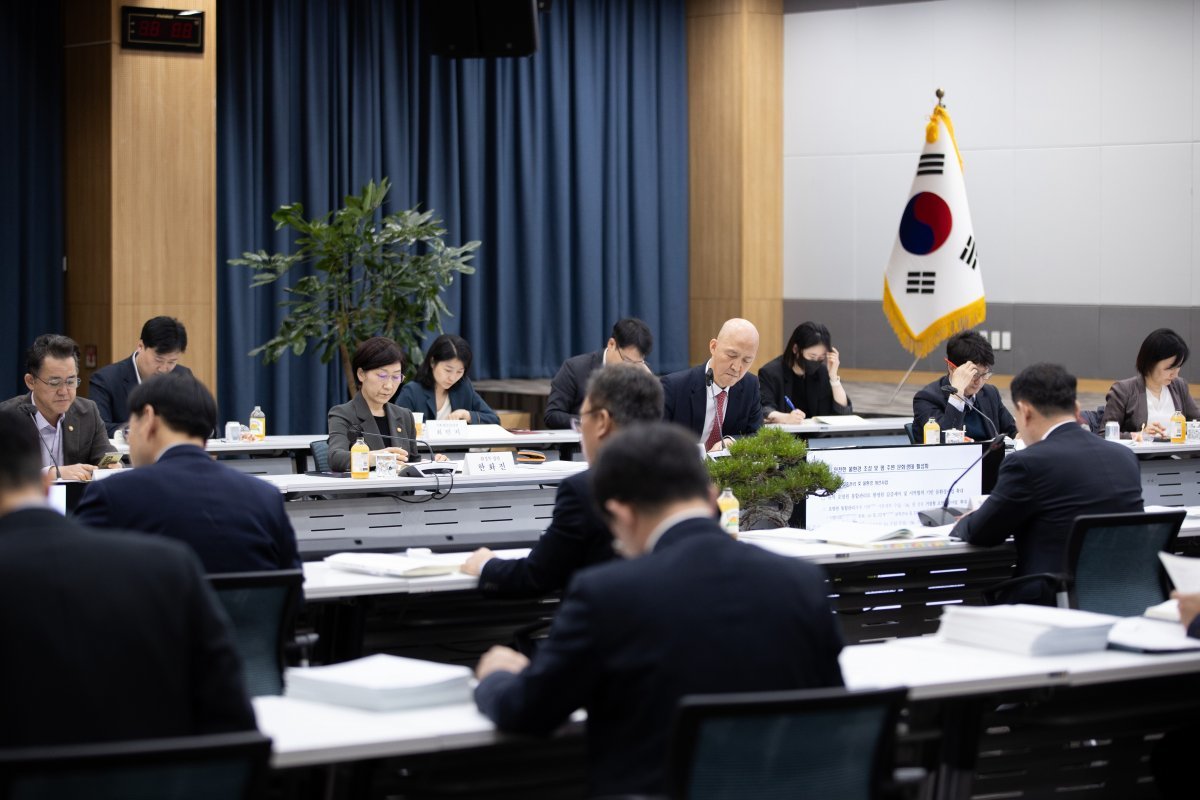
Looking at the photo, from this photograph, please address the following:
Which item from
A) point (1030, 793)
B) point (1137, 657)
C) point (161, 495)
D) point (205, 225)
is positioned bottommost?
point (1030, 793)

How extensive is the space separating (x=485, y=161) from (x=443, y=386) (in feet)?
13.7

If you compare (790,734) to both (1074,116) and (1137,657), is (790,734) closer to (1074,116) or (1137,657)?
(1137,657)

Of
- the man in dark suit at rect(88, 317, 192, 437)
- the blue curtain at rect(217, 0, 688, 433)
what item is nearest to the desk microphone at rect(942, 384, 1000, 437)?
the man in dark suit at rect(88, 317, 192, 437)

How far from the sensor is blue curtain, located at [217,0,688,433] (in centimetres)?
980

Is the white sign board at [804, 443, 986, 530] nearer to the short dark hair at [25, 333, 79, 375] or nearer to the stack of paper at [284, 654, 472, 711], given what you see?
the stack of paper at [284, 654, 472, 711]

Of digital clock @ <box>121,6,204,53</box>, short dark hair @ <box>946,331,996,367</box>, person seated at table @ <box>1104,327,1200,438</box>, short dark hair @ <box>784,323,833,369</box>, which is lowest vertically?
person seated at table @ <box>1104,327,1200,438</box>

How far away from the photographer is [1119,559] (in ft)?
13.2

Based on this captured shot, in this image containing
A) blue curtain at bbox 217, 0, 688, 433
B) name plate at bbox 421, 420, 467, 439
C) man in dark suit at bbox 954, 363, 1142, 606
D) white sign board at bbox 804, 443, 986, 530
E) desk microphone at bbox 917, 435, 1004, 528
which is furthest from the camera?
blue curtain at bbox 217, 0, 688, 433

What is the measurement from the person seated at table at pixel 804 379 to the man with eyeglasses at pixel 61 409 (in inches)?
137

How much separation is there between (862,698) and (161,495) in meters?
1.66

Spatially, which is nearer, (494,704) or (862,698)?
(862,698)

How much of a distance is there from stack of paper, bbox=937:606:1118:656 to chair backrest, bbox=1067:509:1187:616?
96 centimetres

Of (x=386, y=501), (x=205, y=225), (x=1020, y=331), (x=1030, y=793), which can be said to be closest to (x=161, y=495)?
(x=1030, y=793)

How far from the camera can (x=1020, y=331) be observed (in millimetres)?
10562
